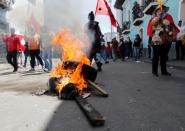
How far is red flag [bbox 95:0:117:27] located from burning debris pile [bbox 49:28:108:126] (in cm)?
588

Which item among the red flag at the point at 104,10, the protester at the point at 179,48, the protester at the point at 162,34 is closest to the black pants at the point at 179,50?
the protester at the point at 179,48

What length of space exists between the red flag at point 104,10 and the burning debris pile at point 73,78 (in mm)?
5876

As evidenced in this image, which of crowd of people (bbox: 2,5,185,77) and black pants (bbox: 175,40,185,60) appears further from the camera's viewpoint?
black pants (bbox: 175,40,185,60)

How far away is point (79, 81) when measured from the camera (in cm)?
714

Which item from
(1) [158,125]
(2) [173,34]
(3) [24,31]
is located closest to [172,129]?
(1) [158,125]

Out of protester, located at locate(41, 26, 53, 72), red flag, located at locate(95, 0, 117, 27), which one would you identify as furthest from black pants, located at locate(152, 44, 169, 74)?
red flag, located at locate(95, 0, 117, 27)

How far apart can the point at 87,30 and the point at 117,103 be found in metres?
6.57

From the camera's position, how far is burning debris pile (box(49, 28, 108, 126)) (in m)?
5.34

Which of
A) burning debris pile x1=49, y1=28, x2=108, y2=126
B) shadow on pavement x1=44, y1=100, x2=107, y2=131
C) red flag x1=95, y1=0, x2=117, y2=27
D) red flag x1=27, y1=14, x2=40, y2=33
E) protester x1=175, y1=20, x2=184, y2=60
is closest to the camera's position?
shadow on pavement x1=44, y1=100, x2=107, y2=131

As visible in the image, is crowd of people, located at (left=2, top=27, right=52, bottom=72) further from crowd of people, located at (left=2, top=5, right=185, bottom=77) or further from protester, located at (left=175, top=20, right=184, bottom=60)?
protester, located at (left=175, top=20, right=184, bottom=60)

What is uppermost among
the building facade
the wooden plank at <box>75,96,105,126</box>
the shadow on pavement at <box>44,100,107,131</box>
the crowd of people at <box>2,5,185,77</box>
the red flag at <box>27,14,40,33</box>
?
the building facade

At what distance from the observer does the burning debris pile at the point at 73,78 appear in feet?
17.5

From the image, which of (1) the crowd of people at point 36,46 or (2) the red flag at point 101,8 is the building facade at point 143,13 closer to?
(2) the red flag at point 101,8

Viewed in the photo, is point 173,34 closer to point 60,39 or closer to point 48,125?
point 60,39
